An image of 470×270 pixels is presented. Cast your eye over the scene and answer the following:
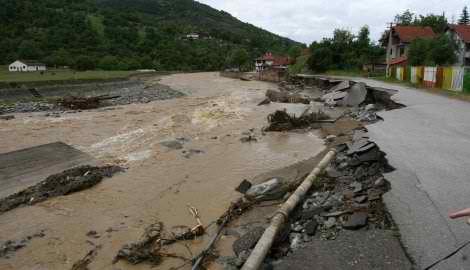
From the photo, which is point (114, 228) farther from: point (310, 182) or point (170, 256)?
point (310, 182)

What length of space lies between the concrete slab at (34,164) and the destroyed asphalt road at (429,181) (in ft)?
32.4

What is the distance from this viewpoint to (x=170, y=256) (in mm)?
6066

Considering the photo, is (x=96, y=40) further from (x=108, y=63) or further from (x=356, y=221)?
(x=356, y=221)

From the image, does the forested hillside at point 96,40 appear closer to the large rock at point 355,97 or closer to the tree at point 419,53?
the tree at point 419,53

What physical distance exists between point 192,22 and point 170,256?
623 ft

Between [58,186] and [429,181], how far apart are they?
9154 millimetres

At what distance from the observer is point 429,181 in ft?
20.6

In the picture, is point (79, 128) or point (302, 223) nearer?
point (302, 223)

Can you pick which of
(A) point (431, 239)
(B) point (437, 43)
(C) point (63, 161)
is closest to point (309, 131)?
(C) point (63, 161)

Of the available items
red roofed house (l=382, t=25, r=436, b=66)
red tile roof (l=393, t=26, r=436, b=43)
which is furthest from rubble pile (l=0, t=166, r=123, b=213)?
red tile roof (l=393, t=26, r=436, b=43)

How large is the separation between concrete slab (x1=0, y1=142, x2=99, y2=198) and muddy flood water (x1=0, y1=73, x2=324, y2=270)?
886mm

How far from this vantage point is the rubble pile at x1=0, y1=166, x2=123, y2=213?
29.2 feet

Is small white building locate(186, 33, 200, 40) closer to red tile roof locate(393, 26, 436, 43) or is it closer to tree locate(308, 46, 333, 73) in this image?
tree locate(308, 46, 333, 73)

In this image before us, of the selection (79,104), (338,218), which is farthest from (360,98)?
(79,104)
